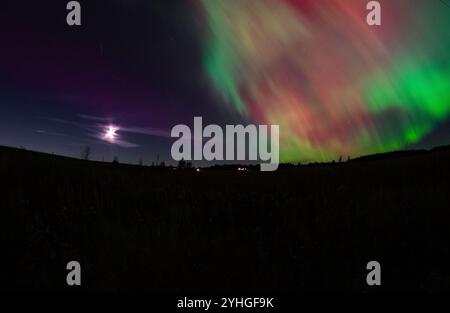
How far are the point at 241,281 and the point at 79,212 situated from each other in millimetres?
2952

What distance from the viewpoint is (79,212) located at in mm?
5035

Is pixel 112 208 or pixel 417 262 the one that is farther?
pixel 112 208

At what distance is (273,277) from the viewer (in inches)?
130

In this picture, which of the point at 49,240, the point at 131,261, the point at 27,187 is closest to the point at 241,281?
the point at 131,261

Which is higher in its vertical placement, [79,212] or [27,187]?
[27,187]

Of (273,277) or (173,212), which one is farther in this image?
(173,212)

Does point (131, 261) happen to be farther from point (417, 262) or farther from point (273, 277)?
point (417, 262)
